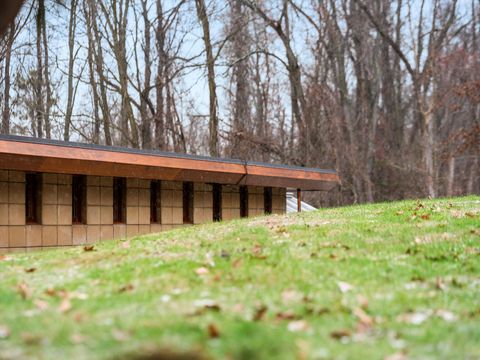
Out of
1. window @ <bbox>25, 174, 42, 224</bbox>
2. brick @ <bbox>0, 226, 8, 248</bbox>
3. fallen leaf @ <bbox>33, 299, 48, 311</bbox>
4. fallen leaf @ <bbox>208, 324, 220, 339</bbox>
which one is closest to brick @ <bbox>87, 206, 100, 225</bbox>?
window @ <bbox>25, 174, 42, 224</bbox>

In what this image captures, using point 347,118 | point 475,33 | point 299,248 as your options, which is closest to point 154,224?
point 299,248

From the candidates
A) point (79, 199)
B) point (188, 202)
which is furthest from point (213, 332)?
point (188, 202)

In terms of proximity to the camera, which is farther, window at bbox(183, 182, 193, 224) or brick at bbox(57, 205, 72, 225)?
window at bbox(183, 182, 193, 224)

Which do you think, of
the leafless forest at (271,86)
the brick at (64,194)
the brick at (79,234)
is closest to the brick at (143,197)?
the brick at (79,234)

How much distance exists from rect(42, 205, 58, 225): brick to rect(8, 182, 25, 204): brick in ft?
1.56

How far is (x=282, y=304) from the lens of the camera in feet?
15.9

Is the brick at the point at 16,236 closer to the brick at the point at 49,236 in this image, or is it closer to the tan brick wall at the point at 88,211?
the tan brick wall at the point at 88,211

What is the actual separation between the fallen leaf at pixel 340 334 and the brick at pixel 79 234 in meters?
8.81

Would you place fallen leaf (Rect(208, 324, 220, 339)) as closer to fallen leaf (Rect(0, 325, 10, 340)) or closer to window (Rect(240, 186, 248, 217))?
fallen leaf (Rect(0, 325, 10, 340))

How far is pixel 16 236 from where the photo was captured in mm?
11141

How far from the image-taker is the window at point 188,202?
14.4 m

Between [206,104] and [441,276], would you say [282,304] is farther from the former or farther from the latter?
[206,104]

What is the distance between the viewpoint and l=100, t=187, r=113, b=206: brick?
40.9 feet

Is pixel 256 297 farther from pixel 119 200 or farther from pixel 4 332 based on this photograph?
pixel 119 200
